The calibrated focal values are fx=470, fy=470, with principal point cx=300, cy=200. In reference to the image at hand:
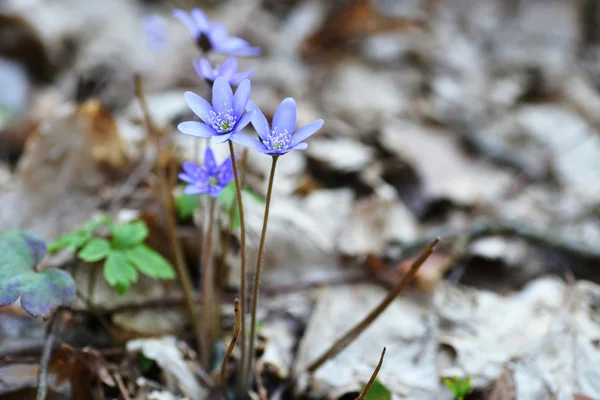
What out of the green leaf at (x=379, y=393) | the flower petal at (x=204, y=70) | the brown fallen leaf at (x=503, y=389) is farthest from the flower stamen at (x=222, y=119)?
the brown fallen leaf at (x=503, y=389)

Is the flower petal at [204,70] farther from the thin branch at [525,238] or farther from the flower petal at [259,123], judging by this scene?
the thin branch at [525,238]

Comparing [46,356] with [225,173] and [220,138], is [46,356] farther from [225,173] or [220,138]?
[220,138]

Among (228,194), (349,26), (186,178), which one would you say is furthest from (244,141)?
(349,26)

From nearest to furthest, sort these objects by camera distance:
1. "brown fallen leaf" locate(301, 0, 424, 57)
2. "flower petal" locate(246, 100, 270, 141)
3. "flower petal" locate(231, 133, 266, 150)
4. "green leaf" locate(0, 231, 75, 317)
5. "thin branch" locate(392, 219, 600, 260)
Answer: "flower petal" locate(231, 133, 266, 150) → "flower petal" locate(246, 100, 270, 141) → "green leaf" locate(0, 231, 75, 317) → "thin branch" locate(392, 219, 600, 260) → "brown fallen leaf" locate(301, 0, 424, 57)

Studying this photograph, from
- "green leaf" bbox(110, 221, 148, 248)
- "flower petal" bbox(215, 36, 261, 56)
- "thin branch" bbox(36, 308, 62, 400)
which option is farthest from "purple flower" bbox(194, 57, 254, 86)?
"thin branch" bbox(36, 308, 62, 400)

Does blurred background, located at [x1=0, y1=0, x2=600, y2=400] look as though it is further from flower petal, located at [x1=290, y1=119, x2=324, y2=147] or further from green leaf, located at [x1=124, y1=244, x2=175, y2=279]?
flower petal, located at [x1=290, y1=119, x2=324, y2=147]

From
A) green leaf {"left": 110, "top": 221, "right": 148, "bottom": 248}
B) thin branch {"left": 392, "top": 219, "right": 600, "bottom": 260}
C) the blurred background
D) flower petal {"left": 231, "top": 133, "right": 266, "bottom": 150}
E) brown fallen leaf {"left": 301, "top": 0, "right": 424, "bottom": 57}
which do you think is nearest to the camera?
flower petal {"left": 231, "top": 133, "right": 266, "bottom": 150}
